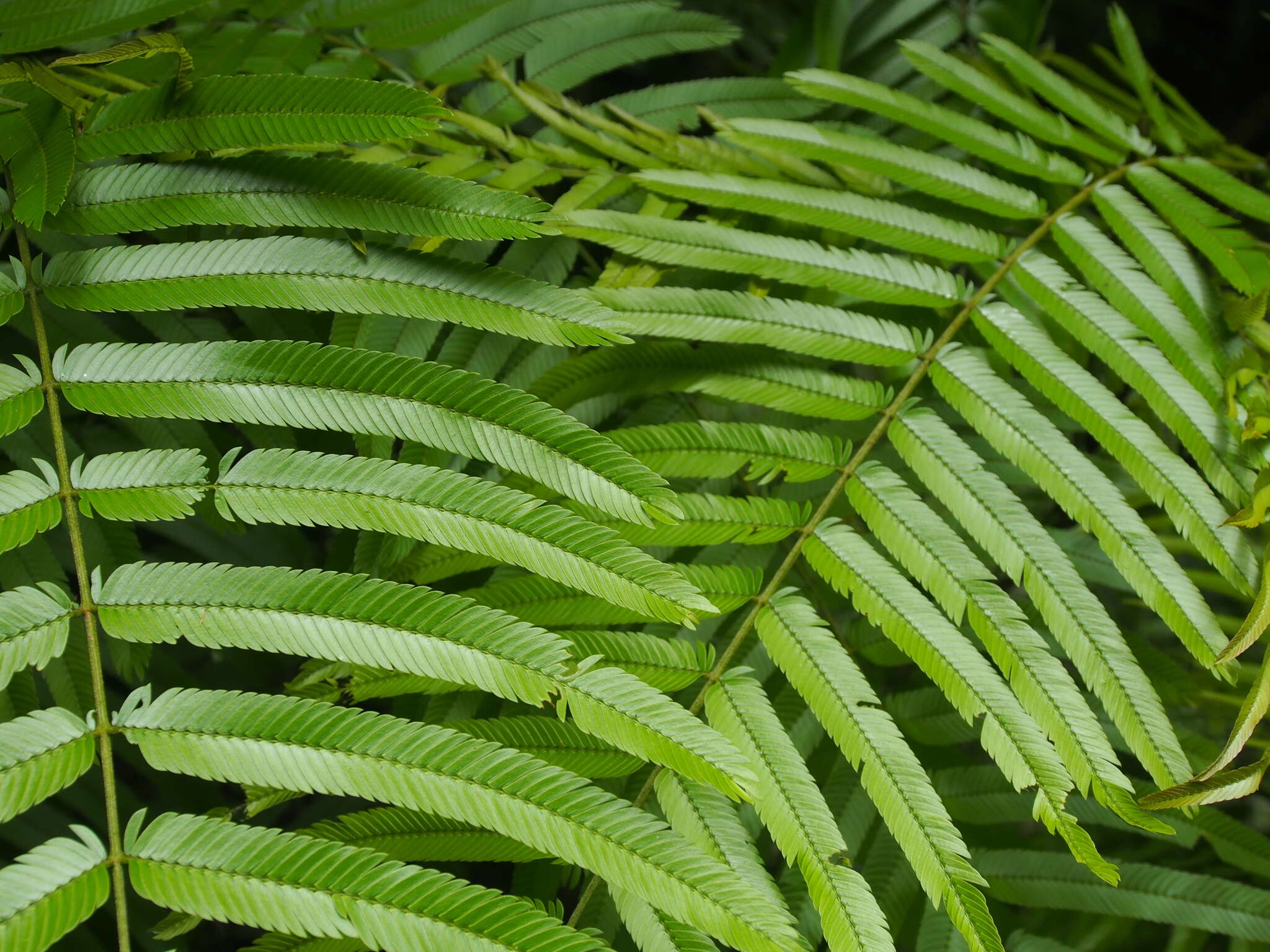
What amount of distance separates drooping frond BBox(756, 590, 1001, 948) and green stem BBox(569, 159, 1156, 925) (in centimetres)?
4

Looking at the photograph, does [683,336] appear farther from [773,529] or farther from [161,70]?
[161,70]

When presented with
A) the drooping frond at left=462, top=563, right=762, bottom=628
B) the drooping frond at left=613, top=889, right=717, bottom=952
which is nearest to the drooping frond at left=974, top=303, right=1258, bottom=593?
the drooping frond at left=462, top=563, right=762, bottom=628

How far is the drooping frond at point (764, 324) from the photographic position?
1.07m

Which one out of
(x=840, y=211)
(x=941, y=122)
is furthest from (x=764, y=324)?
(x=941, y=122)

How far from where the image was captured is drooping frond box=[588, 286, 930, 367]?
1.07 m

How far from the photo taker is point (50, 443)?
119 cm

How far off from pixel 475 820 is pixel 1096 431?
858mm

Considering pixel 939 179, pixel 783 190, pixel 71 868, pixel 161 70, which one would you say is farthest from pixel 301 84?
pixel 939 179

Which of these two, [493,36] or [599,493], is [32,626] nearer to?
[599,493]

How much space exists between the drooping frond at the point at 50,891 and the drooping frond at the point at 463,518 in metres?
0.28

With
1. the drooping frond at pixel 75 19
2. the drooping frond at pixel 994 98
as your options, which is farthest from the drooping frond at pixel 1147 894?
the drooping frond at pixel 75 19

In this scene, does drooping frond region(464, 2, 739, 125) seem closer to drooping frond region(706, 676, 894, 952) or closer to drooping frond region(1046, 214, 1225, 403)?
drooping frond region(1046, 214, 1225, 403)

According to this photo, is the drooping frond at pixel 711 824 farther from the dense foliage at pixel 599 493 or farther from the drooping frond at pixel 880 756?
the drooping frond at pixel 880 756

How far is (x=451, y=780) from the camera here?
70 centimetres
